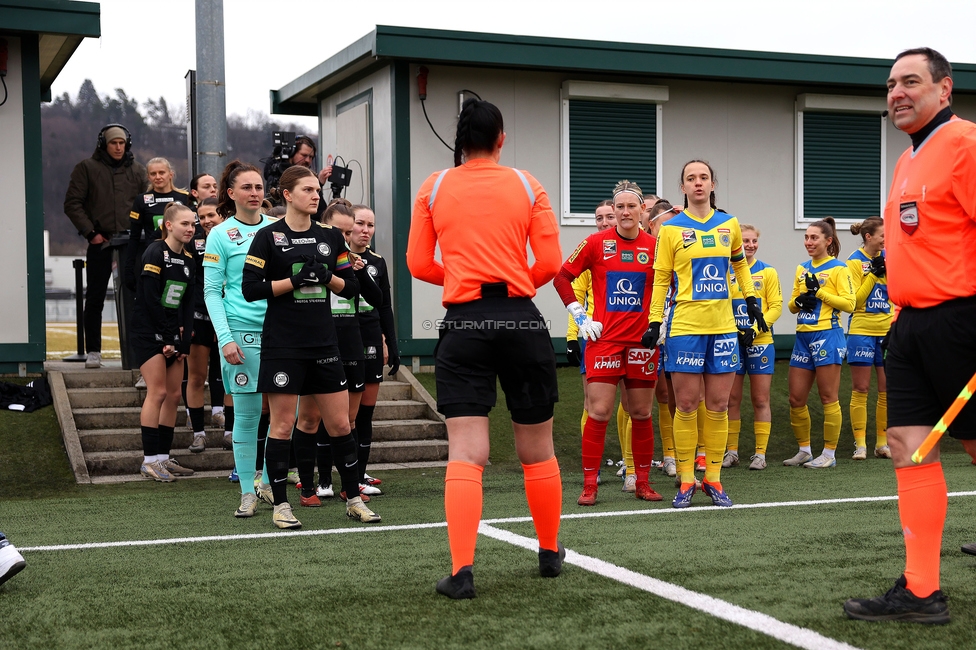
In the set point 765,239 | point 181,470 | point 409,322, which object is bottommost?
point 181,470

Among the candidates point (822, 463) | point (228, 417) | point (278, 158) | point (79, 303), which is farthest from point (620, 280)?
point (79, 303)

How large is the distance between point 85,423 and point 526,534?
5.32 m

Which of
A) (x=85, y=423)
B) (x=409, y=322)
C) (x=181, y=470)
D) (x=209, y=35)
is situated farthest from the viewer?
(x=409, y=322)

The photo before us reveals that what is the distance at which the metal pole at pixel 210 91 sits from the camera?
33.4 ft

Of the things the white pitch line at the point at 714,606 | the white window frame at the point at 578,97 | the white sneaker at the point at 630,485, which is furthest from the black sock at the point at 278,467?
the white window frame at the point at 578,97

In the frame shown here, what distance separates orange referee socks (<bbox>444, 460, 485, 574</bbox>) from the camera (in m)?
4.12

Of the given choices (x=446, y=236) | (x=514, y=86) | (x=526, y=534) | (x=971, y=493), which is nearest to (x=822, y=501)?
(x=971, y=493)

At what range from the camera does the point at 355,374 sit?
7.32m

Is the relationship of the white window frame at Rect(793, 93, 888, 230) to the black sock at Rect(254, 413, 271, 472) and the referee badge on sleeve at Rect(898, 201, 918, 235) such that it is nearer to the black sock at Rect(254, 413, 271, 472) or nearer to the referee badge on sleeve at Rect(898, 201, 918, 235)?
the black sock at Rect(254, 413, 271, 472)

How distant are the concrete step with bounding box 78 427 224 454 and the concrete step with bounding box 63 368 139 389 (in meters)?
0.90

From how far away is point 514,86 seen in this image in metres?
12.3

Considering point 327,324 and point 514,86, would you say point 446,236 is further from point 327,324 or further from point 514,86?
point 514,86

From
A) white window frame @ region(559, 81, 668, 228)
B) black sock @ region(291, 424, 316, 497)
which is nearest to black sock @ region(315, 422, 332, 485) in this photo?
black sock @ region(291, 424, 316, 497)

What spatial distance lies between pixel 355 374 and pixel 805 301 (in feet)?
13.7
